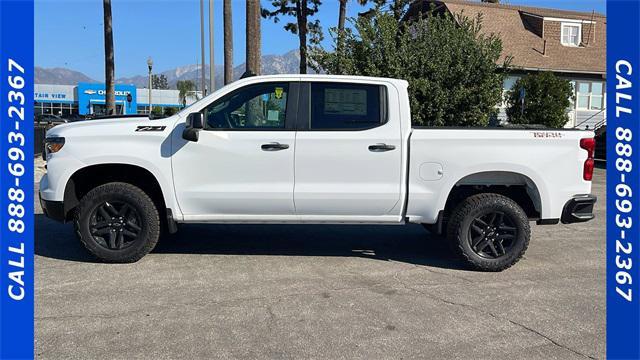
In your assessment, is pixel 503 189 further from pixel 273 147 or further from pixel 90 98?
pixel 90 98

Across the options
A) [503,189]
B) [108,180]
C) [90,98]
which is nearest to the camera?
[108,180]

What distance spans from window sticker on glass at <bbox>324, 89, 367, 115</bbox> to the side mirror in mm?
1283

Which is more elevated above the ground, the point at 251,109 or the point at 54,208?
the point at 251,109

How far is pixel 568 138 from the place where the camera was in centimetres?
529

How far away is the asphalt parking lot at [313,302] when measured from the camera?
12.0 ft

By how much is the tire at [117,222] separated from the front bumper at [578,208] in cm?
425

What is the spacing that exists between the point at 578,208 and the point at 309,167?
2818 millimetres

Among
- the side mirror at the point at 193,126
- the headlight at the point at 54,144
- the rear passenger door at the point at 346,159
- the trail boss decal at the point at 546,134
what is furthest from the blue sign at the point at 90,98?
the trail boss decal at the point at 546,134

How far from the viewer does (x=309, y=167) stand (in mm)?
5312

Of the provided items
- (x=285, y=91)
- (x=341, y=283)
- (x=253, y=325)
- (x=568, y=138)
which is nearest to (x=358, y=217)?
(x=341, y=283)

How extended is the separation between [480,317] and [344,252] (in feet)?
7.35

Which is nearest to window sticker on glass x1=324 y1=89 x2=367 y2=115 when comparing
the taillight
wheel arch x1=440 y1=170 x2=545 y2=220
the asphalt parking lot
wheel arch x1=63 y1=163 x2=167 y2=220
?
wheel arch x1=440 y1=170 x2=545 y2=220

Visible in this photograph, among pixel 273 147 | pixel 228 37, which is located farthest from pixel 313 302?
pixel 228 37

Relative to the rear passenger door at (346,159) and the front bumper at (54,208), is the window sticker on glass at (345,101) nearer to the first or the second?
the rear passenger door at (346,159)
